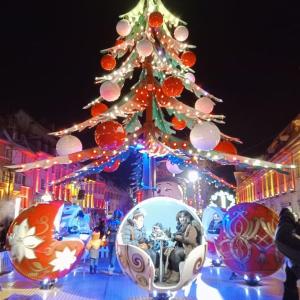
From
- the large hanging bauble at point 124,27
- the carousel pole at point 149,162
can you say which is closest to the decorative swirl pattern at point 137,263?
the carousel pole at point 149,162

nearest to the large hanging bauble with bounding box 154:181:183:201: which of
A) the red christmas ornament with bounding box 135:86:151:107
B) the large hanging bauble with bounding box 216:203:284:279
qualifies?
the red christmas ornament with bounding box 135:86:151:107

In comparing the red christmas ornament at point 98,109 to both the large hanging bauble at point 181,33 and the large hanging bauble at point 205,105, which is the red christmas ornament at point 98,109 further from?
the large hanging bauble at point 181,33

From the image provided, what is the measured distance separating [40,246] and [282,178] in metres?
25.3

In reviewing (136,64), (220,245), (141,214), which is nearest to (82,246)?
(141,214)

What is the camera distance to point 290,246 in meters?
6.01

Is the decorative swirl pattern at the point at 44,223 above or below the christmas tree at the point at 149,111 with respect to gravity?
below

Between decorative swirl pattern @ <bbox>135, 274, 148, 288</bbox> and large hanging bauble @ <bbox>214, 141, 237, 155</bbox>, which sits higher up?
large hanging bauble @ <bbox>214, 141, 237, 155</bbox>

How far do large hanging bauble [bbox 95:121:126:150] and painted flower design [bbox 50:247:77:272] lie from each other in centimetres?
249

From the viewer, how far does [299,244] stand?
5922mm

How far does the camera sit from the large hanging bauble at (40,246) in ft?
24.5

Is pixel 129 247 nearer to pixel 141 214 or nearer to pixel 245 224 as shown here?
pixel 141 214

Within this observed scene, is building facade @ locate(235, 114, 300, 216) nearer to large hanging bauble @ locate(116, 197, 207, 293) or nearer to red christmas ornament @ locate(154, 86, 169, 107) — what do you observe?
red christmas ornament @ locate(154, 86, 169, 107)

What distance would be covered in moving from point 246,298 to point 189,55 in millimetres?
6306

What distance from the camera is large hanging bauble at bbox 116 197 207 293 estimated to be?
6.42 metres
